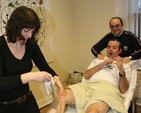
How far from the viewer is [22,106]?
130cm

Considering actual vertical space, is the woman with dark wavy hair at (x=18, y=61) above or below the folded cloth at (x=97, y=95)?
above

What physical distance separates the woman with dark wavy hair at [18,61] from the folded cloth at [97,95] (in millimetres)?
416

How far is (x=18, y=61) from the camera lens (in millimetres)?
1244

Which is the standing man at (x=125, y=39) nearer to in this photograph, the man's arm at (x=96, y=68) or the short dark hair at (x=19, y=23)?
the man's arm at (x=96, y=68)

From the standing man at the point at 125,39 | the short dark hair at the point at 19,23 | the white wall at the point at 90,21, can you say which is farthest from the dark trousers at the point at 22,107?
the white wall at the point at 90,21

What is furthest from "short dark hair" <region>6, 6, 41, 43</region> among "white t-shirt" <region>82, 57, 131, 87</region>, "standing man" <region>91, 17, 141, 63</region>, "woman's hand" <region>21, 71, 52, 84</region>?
"standing man" <region>91, 17, 141, 63</region>

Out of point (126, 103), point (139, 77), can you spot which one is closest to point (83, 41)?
point (139, 77)

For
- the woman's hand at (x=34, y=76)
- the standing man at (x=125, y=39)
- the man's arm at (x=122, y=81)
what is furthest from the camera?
the standing man at (x=125, y=39)

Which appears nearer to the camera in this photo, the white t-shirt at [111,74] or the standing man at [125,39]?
the white t-shirt at [111,74]

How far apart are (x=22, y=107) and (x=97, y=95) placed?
0.71 metres

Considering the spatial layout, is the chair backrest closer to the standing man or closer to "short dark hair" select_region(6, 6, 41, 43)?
the standing man

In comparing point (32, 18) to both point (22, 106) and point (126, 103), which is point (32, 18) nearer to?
point (22, 106)

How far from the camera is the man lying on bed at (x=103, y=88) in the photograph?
5.41 feet

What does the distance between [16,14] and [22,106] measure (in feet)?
1.98
